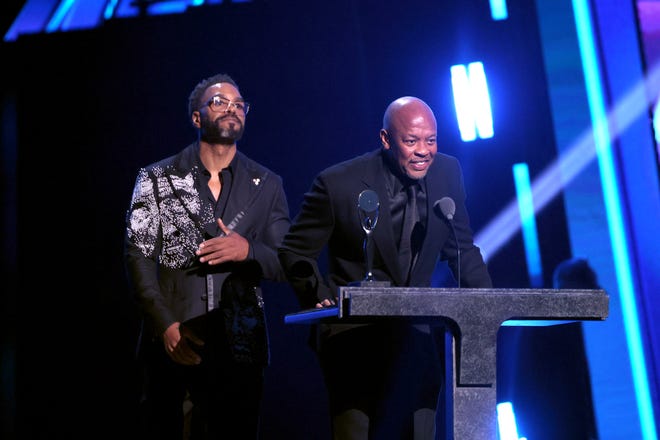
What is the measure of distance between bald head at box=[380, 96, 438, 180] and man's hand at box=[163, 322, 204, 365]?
43.3 inches

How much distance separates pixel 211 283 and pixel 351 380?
940 mm

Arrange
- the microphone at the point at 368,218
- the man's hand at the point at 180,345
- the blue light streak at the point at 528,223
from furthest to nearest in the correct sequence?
the blue light streak at the point at 528,223
the man's hand at the point at 180,345
the microphone at the point at 368,218

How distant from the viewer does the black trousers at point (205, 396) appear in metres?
3.42

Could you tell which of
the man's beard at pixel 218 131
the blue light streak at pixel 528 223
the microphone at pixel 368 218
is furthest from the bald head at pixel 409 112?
the blue light streak at pixel 528 223

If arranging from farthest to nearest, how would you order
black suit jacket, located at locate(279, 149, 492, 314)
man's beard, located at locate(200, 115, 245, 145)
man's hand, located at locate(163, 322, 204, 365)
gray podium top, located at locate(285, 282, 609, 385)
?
man's beard, located at locate(200, 115, 245, 145) → man's hand, located at locate(163, 322, 204, 365) → black suit jacket, located at locate(279, 149, 492, 314) → gray podium top, located at locate(285, 282, 609, 385)

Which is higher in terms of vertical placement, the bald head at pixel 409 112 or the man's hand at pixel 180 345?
the bald head at pixel 409 112

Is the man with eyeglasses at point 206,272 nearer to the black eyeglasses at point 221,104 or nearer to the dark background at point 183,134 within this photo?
the black eyeglasses at point 221,104

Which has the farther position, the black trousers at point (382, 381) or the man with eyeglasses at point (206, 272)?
the man with eyeglasses at point (206, 272)

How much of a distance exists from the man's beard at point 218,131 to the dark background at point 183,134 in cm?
132

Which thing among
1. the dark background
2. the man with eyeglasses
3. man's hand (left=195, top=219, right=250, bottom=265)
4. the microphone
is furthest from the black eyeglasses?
the dark background

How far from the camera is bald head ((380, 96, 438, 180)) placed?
3.13 metres

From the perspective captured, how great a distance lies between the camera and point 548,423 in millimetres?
4594

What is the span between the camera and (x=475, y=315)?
89.7 inches

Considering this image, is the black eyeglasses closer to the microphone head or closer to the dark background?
the dark background
